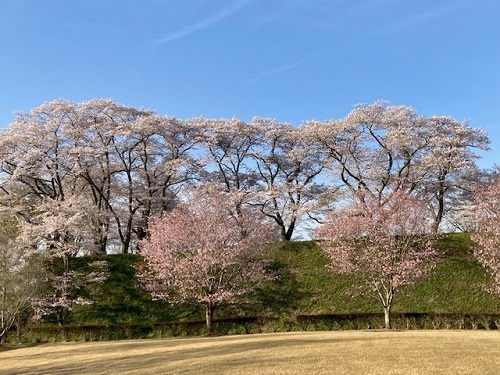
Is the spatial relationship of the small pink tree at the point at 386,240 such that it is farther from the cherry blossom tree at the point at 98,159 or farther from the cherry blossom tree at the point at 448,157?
the cherry blossom tree at the point at 98,159

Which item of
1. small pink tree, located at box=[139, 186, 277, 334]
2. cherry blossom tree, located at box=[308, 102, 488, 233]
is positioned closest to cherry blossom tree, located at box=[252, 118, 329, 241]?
cherry blossom tree, located at box=[308, 102, 488, 233]

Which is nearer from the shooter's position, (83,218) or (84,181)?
(83,218)

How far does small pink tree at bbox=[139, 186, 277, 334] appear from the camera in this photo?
75.2 ft

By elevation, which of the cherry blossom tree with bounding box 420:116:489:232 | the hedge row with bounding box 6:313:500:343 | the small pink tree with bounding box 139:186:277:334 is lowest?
the hedge row with bounding box 6:313:500:343

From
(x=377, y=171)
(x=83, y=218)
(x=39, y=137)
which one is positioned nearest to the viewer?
(x=83, y=218)

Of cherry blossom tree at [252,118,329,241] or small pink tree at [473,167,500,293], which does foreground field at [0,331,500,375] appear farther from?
cherry blossom tree at [252,118,329,241]

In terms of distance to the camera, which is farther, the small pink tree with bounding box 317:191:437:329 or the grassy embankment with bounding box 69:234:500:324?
the grassy embankment with bounding box 69:234:500:324

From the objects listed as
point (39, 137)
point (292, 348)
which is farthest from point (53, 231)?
point (292, 348)

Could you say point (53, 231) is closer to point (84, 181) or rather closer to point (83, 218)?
point (83, 218)

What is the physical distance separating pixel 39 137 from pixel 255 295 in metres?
20.9

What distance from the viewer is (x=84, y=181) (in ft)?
Answer: 127

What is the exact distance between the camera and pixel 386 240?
23.3 m

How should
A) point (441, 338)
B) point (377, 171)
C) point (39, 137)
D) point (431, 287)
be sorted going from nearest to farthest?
point (441, 338), point (431, 287), point (39, 137), point (377, 171)

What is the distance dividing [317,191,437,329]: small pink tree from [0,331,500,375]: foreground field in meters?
5.47
